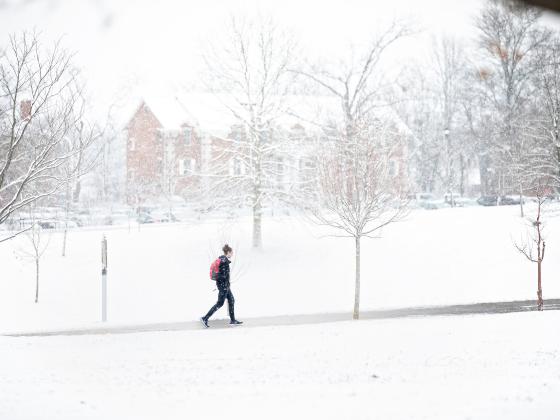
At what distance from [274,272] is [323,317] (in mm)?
6394

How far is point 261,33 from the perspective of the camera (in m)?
22.1

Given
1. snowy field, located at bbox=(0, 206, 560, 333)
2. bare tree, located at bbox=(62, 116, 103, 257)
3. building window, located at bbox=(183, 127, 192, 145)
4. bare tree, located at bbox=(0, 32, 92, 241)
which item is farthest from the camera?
building window, located at bbox=(183, 127, 192, 145)

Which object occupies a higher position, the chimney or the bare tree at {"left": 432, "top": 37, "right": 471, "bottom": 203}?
the bare tree at {"left": 432, "top": 37, "right": 471, "bottom": 203}

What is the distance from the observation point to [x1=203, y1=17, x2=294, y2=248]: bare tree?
21219 millimetres

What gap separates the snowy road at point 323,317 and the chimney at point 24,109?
395 cm

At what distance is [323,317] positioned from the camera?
13031 millimetres

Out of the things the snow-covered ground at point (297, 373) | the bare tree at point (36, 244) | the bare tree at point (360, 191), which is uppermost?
the bare tree at point (360, 191)

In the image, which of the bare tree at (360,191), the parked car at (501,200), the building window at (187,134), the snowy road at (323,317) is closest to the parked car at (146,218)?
the building window at (187,134)

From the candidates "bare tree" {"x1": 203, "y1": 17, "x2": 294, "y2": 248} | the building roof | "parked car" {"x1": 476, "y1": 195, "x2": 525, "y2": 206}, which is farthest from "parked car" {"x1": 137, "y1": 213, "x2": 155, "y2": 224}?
"parked car" {"x1": 476, "y1": 195, "x2": 525, "y2": 206}

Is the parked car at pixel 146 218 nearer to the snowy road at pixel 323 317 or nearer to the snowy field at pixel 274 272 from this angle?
the snowy field at pixel 274 272

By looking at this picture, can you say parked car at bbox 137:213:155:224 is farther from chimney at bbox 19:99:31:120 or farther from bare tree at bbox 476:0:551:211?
chimney at bbox 19:99:31:120

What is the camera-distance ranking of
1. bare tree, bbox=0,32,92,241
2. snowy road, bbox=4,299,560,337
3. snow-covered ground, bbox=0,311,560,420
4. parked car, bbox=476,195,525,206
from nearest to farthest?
snow-covered ground, bbox=0,311,560,420, bare tree, bbox=0,32,92,241, snowy road, bbox=4,299,560,337, parked car, bbox=476,195,525,206

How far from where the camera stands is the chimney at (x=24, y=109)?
981 centimetres

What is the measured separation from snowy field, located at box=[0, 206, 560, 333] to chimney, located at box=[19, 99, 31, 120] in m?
5.39
